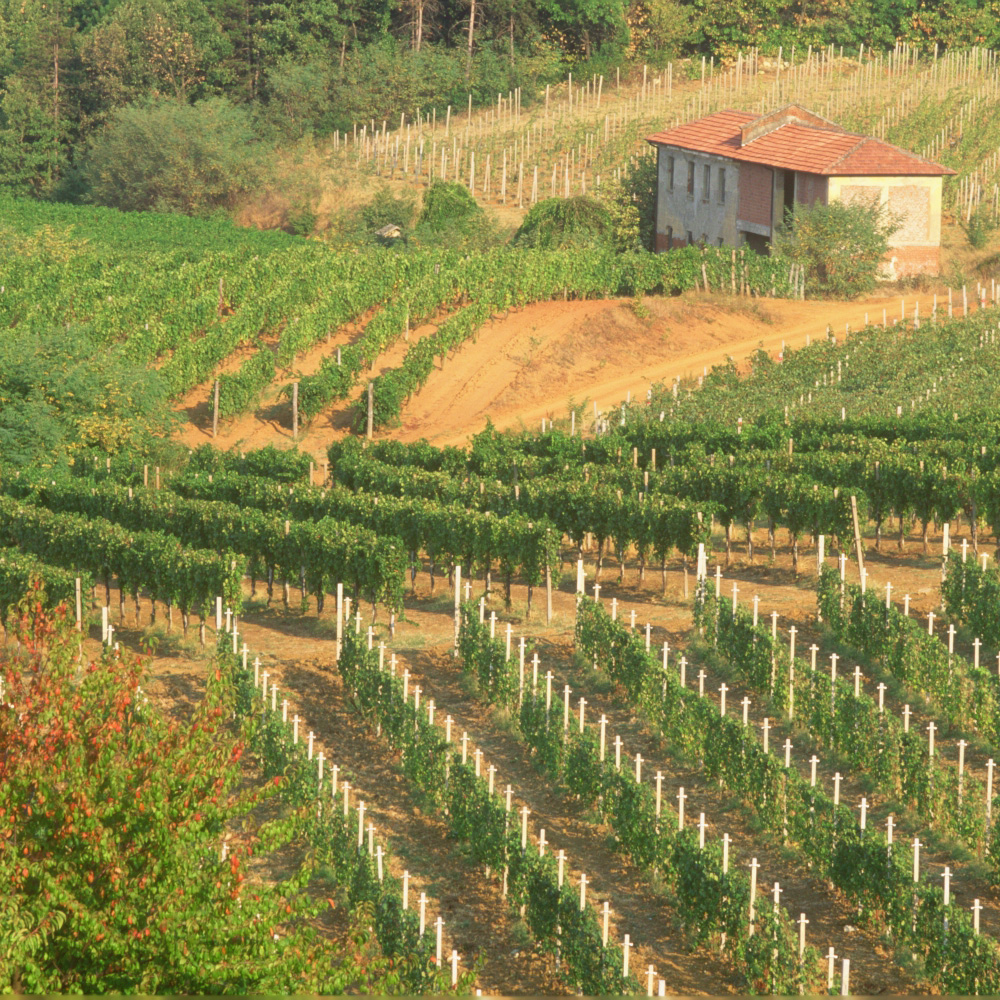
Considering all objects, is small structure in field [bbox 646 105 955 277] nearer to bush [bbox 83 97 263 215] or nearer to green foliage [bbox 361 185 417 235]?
green foliage [bbox 361 185 417 235]

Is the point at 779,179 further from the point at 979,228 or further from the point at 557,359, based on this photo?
the point at 557,359

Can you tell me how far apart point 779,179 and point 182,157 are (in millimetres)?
27801

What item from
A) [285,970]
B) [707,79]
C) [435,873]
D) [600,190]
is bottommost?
[435,873]

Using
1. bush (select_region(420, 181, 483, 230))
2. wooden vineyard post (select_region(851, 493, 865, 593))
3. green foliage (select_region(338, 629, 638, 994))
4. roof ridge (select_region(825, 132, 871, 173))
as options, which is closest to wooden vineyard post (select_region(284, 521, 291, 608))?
green foliage (select_region(338, 629, 638, 994))

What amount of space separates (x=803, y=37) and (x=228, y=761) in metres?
72.4

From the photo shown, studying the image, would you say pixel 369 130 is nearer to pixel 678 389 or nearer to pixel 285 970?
pixel 678 389

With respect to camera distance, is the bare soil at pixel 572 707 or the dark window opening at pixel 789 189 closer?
the bare soil at pixel 572 707

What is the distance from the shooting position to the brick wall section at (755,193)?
5150 cm

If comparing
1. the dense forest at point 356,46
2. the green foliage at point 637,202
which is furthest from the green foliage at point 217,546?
the dense forest at point 356,46

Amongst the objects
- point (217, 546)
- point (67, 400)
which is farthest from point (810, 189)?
point (217, 546)

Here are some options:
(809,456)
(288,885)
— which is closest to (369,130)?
(809,456)

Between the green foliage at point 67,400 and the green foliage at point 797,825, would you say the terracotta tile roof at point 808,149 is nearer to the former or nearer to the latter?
the green foliage at point 67,400

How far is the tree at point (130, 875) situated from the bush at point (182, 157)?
5806 centimetres

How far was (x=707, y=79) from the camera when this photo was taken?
76.6 meters
